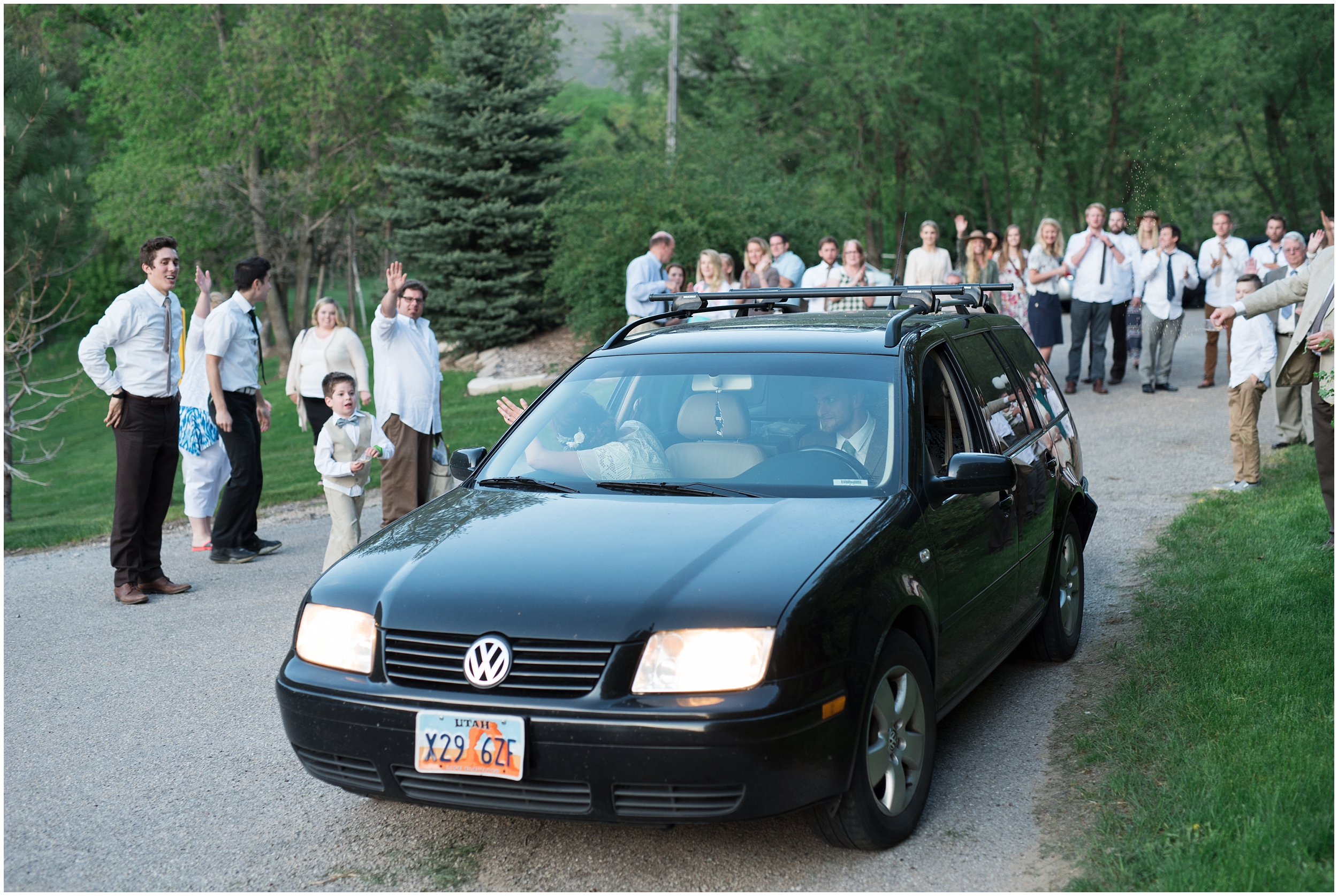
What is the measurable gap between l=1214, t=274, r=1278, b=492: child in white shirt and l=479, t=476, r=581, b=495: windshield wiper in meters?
6.98

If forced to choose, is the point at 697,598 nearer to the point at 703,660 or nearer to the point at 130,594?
the point at 703,660

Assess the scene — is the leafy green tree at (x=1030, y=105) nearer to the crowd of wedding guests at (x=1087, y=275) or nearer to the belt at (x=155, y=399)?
the crowd of wedding guests at (x=1087, y=275)

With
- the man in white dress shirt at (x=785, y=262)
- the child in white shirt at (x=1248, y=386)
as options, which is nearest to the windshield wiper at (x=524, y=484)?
the child in white shirt at (x=1248, y=386)

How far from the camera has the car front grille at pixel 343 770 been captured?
3.81m

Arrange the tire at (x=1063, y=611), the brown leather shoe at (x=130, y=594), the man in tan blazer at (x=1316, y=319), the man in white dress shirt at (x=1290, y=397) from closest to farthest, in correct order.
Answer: the tire at (x=1063, y=611)
the man in tan blazer at (x=1316, y=319)
the brown leather shoe at (x=130, y=594)
the man in white dress shirt at (x=1290, y=397)

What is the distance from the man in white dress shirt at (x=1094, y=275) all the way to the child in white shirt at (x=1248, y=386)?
498cm

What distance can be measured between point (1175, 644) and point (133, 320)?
20.1ft

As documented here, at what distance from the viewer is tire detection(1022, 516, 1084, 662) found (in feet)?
19.4

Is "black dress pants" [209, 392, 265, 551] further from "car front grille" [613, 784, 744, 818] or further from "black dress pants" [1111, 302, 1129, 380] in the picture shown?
"black dress pants" [1111, 302, 1129, 380]

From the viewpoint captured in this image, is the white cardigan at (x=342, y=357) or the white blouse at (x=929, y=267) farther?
the white blouse at (x=929, y=267)

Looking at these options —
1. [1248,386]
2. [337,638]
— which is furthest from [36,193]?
[337,638]

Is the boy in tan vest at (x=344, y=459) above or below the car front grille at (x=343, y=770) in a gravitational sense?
above

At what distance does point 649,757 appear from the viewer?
11.5 feet

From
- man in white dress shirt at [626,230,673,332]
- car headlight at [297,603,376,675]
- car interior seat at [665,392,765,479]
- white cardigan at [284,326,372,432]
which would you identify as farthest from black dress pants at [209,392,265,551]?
car headlight at [297,603,376,675]
